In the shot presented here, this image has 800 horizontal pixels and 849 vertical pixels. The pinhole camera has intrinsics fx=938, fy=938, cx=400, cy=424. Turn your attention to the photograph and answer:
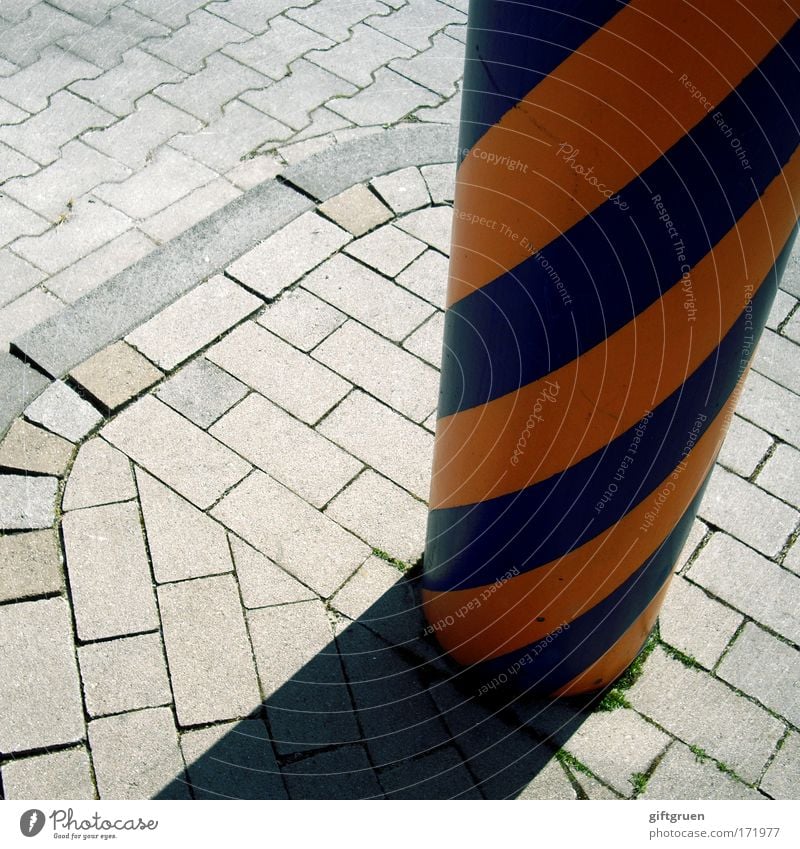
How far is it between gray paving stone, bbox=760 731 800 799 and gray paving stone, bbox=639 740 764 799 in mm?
38

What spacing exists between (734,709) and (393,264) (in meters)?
1.75

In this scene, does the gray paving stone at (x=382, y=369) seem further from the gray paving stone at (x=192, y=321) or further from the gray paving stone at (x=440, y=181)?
the gray paving stone at (x=440, y=181)

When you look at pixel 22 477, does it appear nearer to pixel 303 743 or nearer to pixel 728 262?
pixel 303 743

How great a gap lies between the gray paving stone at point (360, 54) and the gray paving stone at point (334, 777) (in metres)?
2.75

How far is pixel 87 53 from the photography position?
3.89 meters

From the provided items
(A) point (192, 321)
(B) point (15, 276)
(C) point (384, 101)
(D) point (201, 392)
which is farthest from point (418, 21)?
→ (D) point (201, 392)

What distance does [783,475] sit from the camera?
277 cm

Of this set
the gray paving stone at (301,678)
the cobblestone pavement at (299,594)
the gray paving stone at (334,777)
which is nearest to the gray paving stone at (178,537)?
the cobblestone pavement at (299,594)

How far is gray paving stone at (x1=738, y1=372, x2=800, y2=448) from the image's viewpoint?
2875 mm

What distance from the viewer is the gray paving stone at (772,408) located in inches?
113

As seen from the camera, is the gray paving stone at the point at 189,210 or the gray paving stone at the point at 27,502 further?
the gray paving stone at the point at 189,210

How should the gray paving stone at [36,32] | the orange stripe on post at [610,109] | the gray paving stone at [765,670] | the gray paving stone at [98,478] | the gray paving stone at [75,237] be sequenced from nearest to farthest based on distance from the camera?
the orange stripe on post at [610,109], the gray paving stone at [765,670], the gray paving stone at [98,478], the gray paving stone at [75,237], the gray paving stone at [36,32]

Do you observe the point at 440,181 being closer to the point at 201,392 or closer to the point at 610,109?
the point at 201,392

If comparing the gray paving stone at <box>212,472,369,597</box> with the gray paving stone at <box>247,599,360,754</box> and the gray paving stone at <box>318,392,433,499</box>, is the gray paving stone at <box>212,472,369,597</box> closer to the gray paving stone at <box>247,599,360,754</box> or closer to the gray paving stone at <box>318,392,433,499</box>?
the gray paving stone at <box>247,599,360,754</box>
